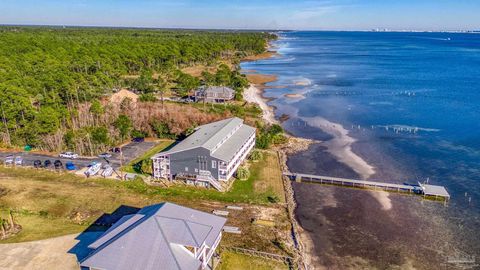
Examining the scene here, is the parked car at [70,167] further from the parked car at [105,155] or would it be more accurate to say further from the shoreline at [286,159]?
the shoreline at [286,159]

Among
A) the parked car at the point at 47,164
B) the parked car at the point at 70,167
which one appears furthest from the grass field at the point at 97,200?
the parked car at the point at 47,164

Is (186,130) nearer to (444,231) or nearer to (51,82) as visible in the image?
(51,82)

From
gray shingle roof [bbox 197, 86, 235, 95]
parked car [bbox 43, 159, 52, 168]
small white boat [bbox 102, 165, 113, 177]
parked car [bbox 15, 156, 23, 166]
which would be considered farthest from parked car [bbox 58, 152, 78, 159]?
gray shingle roof [bbox 197, 86, 235, 95]

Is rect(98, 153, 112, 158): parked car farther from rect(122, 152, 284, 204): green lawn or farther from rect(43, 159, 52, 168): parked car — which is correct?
rect(122, 152, 284, 204): green lawn

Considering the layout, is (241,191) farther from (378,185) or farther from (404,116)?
(404,116)

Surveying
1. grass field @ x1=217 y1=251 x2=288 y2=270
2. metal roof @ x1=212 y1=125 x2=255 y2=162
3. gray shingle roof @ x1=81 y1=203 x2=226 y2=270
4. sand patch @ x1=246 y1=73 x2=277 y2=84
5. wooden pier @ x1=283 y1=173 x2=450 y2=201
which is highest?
sand patch @ x1=246 y1=73 x2=277 y2=84

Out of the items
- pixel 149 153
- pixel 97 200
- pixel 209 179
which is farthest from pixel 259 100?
pixel 97 200
